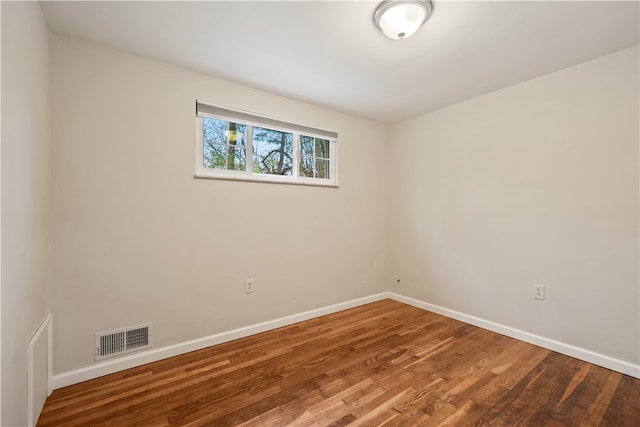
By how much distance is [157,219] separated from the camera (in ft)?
7.20

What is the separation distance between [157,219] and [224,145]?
886 millimetres

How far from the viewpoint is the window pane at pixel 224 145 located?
2.51 meters

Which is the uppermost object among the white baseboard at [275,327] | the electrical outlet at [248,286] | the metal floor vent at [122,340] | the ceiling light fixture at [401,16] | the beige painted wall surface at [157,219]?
the ceiling light fixture at [401,16]

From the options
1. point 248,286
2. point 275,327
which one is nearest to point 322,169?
point 248,286

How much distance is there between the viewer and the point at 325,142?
3.34 metres

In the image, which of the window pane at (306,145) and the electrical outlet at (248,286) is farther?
the window pane at (306,145)

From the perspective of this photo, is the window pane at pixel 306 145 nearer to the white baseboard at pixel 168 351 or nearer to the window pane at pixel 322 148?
the window pane at pixel 322 148

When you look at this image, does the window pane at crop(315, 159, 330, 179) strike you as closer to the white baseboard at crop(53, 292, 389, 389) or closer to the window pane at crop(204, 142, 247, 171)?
the window pane at crop(204, 142, 247, 171)

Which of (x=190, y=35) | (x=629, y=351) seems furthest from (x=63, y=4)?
(x=629, y=351)

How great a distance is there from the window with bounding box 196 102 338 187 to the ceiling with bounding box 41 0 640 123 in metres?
0.37

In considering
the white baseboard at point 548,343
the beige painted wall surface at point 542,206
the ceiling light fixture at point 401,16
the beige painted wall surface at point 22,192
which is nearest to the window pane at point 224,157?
the beige painted wall surface at point 22,192

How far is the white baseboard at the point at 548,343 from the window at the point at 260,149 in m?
1.98

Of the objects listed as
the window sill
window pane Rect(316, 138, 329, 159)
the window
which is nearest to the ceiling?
the window

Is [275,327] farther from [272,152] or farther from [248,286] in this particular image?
[272,152]
